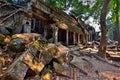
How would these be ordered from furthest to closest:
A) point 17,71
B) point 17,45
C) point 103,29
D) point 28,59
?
point 103,29, point 17,45, point 28,59, point 17,71

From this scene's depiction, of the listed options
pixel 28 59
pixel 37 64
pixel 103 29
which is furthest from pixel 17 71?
pixel 103 29

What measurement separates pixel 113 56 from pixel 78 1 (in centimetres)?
1624

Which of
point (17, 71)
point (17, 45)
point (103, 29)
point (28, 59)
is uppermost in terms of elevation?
point (103, 29)

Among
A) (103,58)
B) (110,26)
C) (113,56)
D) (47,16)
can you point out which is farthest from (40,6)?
(110,26)

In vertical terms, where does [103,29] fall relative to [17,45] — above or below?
above

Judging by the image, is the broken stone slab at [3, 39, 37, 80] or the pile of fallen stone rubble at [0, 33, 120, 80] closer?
the broken stone slab at [3, 39, 37, 80]

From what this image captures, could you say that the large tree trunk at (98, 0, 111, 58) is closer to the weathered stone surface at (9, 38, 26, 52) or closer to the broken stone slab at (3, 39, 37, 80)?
the weathered stone surface at (9, 38, 26, 52)

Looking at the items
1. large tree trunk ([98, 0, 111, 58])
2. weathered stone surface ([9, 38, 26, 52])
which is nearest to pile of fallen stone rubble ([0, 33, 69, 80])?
weathered stone surface ([9, 38, 26, 52])

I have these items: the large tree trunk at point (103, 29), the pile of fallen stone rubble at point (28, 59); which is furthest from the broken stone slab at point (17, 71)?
the large tree trunk at point (103, 29)

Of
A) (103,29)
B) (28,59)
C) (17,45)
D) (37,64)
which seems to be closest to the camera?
(28,59)

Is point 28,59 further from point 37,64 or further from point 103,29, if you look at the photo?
point 103,29

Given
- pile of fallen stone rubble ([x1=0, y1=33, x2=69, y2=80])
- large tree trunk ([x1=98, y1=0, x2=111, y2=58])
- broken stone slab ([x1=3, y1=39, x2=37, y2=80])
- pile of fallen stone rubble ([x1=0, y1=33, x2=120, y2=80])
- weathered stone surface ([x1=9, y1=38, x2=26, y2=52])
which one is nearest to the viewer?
broken stone slab ([x1=3, y1=39, x2=37, y2=80])

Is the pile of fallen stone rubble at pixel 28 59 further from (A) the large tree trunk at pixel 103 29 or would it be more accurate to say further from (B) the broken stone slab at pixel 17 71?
(A) the large tree trunk at pixel 103 29

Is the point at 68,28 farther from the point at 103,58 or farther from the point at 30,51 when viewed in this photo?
the point at 30,51
